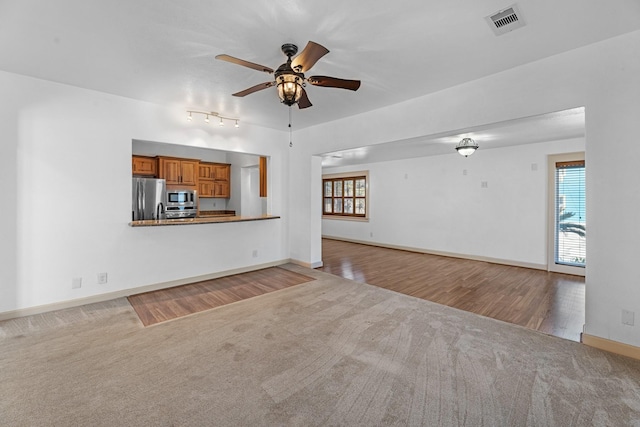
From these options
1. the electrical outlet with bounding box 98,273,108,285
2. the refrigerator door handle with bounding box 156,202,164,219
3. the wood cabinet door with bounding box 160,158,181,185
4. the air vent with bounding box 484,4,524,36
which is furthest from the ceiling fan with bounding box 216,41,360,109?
the wood cabinet door with bounding box 160,158,181,185

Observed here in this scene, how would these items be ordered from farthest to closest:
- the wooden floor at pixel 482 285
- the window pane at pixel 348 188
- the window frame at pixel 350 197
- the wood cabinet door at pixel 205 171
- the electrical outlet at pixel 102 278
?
the window pane at pixel 348 188, the window frame at pixel 350 197, the wood cabinet door at pixel 205 171, the electrical outlet at pixel 102 278, the wooden floor at pixel 482 285

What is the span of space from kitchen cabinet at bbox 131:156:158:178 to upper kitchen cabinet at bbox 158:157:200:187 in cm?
18

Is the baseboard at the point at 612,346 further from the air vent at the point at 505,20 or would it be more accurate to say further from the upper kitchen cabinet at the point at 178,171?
the upper kitchen cabinet at the point at 178,171

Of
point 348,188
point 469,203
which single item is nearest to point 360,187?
point 348,188

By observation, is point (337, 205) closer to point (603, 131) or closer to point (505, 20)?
point (603, 131)

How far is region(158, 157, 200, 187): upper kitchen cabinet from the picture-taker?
252 inches

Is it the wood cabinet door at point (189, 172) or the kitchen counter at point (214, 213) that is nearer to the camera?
the wood cabinet door at point (189, 172)

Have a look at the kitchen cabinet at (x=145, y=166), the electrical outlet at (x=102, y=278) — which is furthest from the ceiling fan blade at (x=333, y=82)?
the kitchen cabinet at (x=145, y=166)

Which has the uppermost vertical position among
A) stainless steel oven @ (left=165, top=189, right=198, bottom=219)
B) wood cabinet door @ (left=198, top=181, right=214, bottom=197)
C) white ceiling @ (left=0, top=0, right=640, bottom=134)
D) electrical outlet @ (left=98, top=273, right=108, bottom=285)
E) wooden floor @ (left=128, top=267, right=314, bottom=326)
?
white ceiling @ (left=0, top=0, right=640, bottom=134)

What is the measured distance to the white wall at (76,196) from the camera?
10.3ft

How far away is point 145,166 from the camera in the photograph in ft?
20.9

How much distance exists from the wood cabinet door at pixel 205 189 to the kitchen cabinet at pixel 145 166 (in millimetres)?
1149

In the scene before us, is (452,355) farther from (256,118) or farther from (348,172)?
(348,172)

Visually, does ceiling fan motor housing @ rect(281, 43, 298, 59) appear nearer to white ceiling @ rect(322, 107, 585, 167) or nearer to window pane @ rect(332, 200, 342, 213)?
white ceiling @ rect(322, 107, 585, 167)
